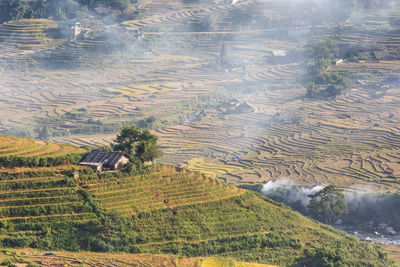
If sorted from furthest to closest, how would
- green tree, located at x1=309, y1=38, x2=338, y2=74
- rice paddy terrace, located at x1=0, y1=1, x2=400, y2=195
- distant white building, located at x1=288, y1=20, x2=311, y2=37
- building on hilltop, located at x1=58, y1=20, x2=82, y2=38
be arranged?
building on hilltop, located at x1=58, y1=20, x2=82, y2=38
distant white building, located at x1=288, y1=20, x2=311, y2=37
green tree, located at x1=309, y1=38, x2=338, y2=74
rice paddy terrace, located at x1=0, y1=1, x2=400, y2=195

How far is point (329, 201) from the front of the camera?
126 ft

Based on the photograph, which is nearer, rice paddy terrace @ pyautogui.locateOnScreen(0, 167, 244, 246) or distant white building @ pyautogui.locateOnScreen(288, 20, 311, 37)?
rice paddy terrace @ pyautogui.locateOnScreen(0, 167, 244, 246)

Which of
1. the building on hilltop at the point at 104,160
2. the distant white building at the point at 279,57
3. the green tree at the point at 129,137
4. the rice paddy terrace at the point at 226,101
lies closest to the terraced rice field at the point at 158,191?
the building on hilltop at the point at 104,160

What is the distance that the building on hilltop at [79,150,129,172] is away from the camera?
3069 centimetres

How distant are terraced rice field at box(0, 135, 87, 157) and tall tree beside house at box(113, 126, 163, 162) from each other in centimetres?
259

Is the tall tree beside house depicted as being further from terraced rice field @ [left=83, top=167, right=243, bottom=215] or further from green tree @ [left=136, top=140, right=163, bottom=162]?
terraced rice field @ [left=83, top=167, right=243, bottom=215]

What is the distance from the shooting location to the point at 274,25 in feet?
283

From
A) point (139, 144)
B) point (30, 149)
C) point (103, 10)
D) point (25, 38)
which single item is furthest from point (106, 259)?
point (103, 10)

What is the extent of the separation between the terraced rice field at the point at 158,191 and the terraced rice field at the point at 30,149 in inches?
110

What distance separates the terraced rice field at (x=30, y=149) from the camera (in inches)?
1190

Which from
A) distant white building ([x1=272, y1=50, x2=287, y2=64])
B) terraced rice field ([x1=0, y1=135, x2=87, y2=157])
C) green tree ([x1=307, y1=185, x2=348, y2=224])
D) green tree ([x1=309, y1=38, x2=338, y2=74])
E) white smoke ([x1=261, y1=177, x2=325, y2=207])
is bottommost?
white smoke ([x1=261, y1=177, x2=325, y2=207])

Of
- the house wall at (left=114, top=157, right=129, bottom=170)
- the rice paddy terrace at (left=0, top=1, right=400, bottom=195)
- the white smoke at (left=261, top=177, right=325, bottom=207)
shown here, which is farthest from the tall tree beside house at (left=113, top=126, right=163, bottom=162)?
the rice paddy terrace at (left=0, top=1, right=400, bottom=195)

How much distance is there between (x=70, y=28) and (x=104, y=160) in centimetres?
5577

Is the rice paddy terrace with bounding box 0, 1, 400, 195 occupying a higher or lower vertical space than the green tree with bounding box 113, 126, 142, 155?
lower
